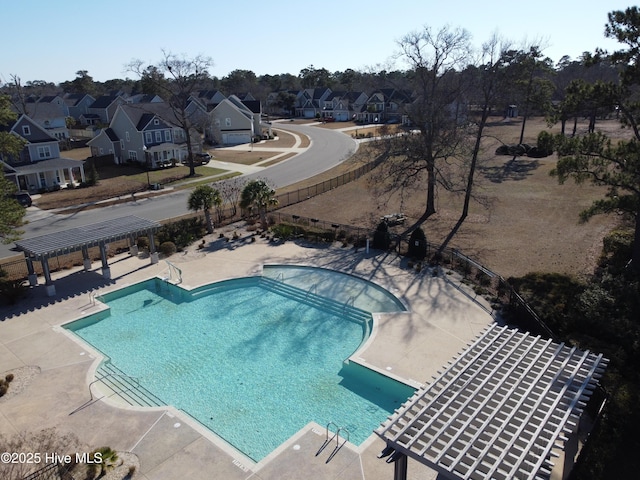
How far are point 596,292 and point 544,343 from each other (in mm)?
7366

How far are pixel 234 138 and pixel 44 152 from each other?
105 feet

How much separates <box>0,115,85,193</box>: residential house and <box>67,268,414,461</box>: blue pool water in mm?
29877

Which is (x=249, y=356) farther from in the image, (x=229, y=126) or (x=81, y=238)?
(x=229, y=126)

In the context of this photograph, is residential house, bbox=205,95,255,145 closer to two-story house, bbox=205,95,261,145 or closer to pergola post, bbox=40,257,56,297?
two-story house, bbox=205,95,261,145

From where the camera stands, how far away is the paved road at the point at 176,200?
37.7 m

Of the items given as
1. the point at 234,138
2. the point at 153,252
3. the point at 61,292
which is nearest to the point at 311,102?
the point at 234,138

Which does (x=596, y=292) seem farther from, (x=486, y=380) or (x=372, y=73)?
(x=372, y=73)

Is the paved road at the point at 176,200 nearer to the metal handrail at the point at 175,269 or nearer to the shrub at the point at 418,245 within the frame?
the metal handrail at the point at 175,269

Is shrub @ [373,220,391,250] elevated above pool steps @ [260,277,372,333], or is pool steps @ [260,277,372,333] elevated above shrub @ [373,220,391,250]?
shrub @ [373,220,391,250]

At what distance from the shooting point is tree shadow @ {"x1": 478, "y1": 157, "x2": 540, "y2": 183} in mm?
49031

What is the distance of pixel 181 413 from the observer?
53.8 feet

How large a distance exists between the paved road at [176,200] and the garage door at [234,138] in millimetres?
10925

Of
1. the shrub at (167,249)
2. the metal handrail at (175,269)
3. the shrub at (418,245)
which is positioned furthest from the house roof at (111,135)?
the shrub at (418,245)

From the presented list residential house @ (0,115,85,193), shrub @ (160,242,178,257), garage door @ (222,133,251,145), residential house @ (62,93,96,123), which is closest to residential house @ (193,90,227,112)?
garage door @ (222,133,251,145)
